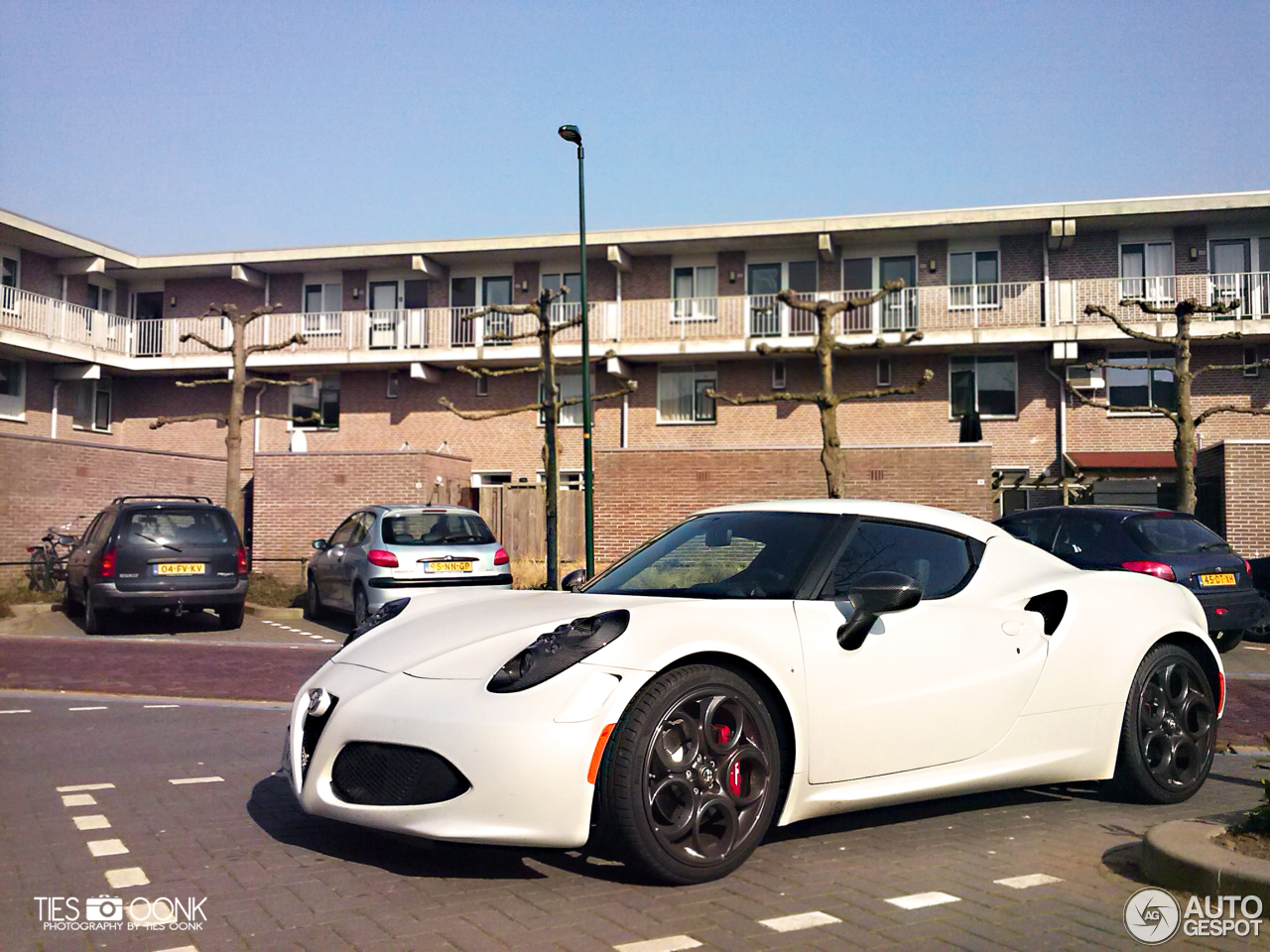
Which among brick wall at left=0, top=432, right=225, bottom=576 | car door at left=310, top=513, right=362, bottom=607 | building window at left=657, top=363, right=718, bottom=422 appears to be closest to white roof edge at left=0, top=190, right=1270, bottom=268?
building window at left=657, top=363, right=718, bottom=422

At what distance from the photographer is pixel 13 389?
1258 inches

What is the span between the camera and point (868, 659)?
471 centimetres

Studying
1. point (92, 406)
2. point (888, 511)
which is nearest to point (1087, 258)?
point (888, 511)

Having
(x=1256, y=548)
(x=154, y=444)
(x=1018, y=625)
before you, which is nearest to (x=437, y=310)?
(x=154, y=444)

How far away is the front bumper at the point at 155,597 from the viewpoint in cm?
1515

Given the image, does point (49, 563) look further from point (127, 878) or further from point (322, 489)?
point (127, 878)

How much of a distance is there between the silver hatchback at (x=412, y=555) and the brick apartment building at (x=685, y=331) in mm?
9616

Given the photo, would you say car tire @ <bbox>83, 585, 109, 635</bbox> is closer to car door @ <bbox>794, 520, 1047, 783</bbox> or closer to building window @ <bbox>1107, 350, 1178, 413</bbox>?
car door @ <bbox>794, 520, 1047, 783</bbox>

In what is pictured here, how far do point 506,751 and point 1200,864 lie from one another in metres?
2.32

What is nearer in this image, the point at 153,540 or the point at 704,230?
the point at 153,540

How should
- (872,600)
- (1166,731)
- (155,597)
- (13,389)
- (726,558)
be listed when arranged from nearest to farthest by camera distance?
(872,600), (726,558), (1166,731), (155,597), (13,389)

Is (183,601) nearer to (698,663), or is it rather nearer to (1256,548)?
(698,663)

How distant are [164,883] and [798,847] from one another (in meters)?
2.40

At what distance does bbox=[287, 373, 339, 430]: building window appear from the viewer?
110 ft
